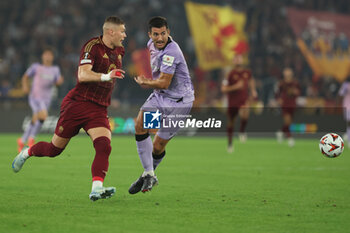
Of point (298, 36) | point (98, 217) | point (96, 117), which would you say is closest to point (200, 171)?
point (96, 117)

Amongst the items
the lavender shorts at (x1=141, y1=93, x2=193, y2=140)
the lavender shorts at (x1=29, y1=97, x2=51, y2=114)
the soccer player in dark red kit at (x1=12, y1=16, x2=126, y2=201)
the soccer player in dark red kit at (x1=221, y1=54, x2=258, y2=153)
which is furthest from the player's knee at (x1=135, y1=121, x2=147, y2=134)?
the soccer player in dark red kit at (x1=221, y1=54, x2=258, y2=153)

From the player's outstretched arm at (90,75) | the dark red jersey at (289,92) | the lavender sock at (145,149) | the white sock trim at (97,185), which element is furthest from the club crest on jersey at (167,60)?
the dark red jersey at (289,92)

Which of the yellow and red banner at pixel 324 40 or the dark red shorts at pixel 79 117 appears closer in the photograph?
the dark red shorts at pixel 79 117

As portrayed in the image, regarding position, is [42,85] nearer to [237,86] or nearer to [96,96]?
[237,86]

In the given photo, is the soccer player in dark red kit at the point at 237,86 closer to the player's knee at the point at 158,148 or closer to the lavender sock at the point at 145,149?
the player's knee at the point at 158,148

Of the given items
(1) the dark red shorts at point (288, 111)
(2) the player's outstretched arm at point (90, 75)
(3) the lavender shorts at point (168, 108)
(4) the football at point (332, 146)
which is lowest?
(1) the dark red shorts at point (288, 111)

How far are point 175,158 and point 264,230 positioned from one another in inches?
320

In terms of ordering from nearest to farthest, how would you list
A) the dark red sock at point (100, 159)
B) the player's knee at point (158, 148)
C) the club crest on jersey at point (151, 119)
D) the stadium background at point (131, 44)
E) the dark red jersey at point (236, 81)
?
the dark red sock at point (100, 159), the club crest on jersey at point (151, 119), the player's knee at point (158, 148), the dark red jersey at point (236, 81), the stadium background at point (131, 44)

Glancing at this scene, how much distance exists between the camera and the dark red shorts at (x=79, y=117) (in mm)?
7004

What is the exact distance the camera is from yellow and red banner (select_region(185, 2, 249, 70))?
71.6ft

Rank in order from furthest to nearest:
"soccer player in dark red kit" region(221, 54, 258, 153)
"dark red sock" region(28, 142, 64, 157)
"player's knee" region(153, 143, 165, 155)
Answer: "soccer player in dark red kit" region(221, 54, 258, 153) → "player's knee" region(153, 143, 165, 155) → "dark red sock" region(28, 142, 64, 157)

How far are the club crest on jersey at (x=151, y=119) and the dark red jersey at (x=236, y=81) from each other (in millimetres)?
8965

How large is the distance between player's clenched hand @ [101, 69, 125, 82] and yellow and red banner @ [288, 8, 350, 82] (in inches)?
707

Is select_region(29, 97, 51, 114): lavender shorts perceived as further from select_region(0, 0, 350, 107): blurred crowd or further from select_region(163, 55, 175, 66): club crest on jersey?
select_region(163, 55, 175, 66): club crest on jersey
